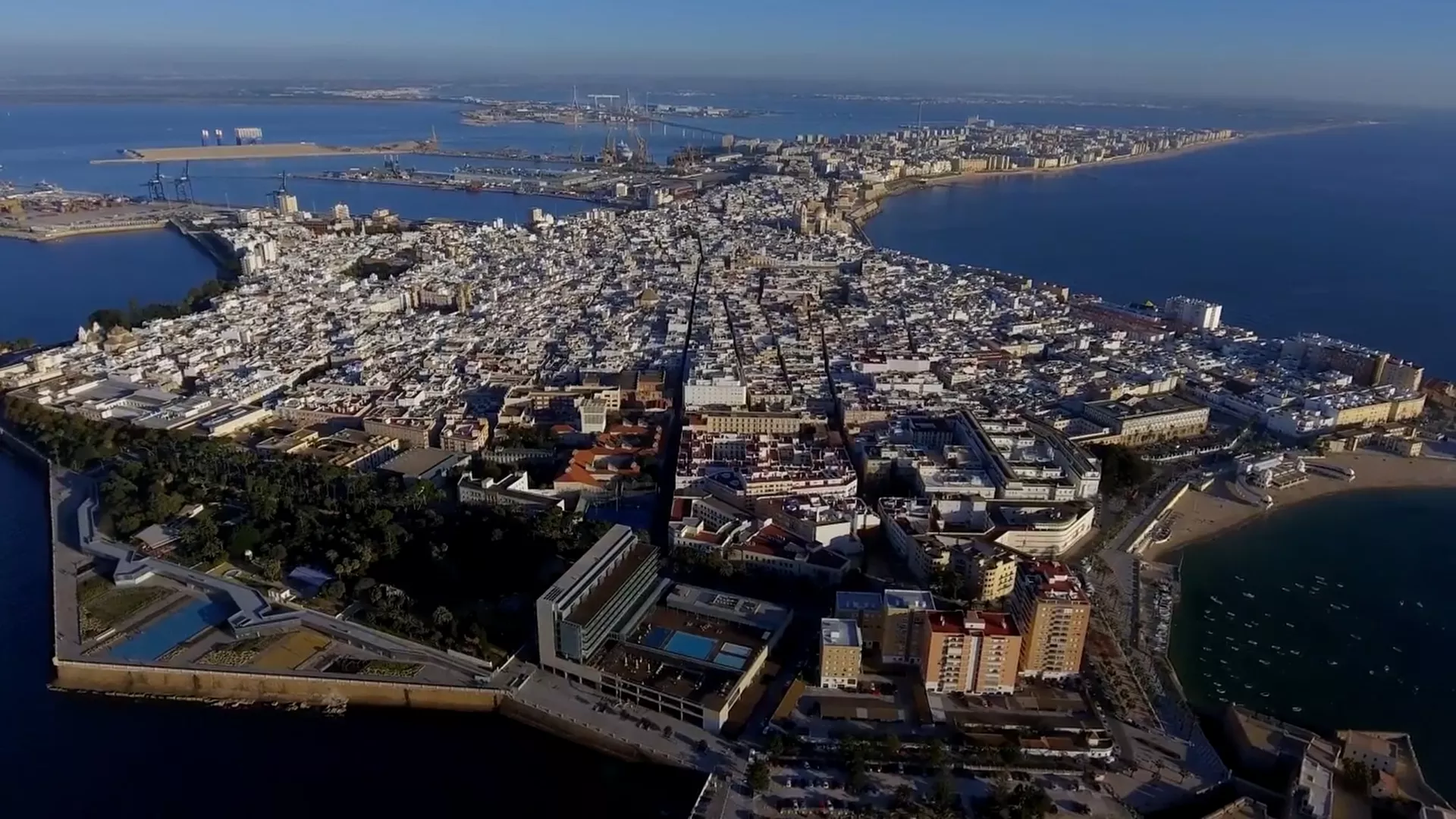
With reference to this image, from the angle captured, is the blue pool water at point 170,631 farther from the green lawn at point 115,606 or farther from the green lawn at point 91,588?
the green lawn at point 91,588

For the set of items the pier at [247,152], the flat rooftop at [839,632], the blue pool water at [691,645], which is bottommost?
the blue pool water at [691,645]

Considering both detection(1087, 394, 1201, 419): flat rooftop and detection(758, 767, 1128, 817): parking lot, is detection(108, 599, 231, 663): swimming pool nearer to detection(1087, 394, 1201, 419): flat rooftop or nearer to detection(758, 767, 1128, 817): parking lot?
detection(758, 767, 1128, 817): parking lot

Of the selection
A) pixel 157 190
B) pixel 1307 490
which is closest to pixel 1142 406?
pixel 1307 490

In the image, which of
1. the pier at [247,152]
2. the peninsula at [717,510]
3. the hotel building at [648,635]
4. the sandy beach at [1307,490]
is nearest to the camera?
the peninsula at [717,510]

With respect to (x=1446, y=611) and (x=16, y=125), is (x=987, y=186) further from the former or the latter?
(x=16, y=125)

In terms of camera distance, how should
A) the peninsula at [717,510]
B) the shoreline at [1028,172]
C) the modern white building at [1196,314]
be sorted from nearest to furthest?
1. the peninsula at [717,510]
2. the modern white building at [1196,314]
3. the shoreline at [1028,172]

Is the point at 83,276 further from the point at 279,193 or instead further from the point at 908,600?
the point at 908,600

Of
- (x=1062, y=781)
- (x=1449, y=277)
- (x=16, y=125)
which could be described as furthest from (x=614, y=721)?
(x=16, y=125)

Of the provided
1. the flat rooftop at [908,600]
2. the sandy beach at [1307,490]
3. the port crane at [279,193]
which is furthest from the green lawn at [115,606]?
the port crane at [279,193]
